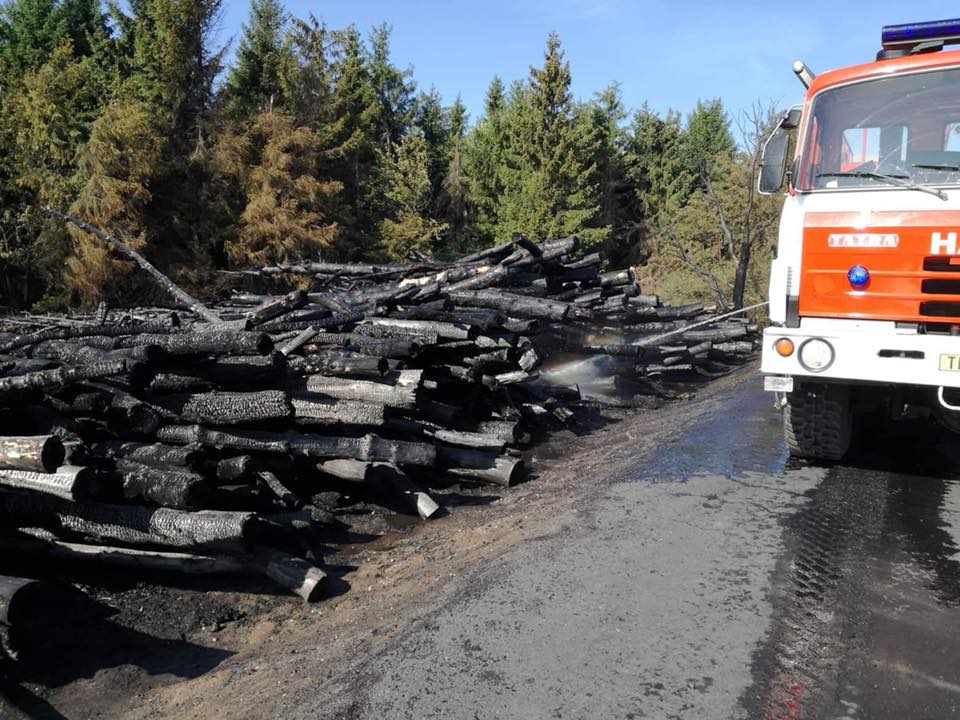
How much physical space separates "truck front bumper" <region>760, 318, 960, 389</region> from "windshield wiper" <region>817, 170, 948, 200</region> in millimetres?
977

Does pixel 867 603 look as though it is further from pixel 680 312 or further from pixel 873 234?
pixel 680 312

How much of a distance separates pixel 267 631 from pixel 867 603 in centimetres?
342

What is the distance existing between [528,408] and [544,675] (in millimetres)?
5752

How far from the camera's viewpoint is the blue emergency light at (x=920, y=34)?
5.87 m

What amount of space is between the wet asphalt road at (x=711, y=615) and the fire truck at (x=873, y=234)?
106 cm

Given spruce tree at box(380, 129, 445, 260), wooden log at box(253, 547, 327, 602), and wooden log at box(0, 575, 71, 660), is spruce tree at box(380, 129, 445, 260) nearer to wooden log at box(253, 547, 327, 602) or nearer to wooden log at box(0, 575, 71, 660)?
wooden log at box(253, 547, 327, 602)

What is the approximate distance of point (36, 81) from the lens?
28125 mm

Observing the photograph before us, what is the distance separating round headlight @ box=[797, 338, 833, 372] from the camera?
5535 millimetres

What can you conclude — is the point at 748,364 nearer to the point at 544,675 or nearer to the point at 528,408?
the point at 528,408

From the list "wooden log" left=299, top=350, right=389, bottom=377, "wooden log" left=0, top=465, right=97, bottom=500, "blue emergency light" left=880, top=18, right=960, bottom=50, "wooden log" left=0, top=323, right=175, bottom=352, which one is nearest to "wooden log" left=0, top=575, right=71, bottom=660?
"wooden log" left=0, top=465, right=97, bottom=500

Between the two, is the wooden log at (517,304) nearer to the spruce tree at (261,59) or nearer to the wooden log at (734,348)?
the wooden log at (734,348)

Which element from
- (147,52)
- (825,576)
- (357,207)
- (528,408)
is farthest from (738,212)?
(825,576)

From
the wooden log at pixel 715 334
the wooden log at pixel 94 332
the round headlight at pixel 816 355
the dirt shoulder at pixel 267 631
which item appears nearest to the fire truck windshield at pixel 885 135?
the round headlight at pixel 816 355

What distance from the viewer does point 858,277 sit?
18.0 feet
